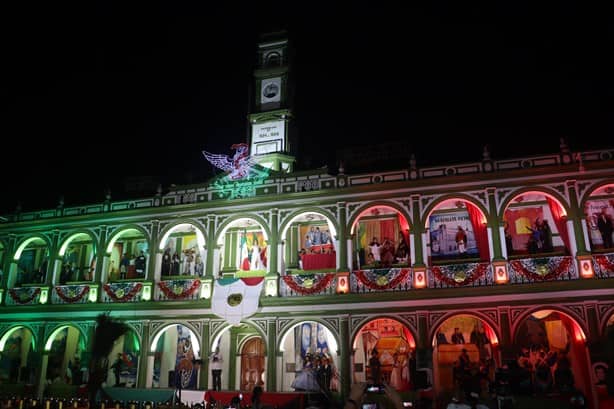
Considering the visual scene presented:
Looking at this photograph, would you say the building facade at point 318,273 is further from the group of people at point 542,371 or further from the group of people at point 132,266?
the group of people at point 542,371

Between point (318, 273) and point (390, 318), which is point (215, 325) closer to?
point (318, 273)

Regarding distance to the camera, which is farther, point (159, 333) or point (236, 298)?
point (159, 333)

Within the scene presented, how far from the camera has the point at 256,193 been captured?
79.4ft

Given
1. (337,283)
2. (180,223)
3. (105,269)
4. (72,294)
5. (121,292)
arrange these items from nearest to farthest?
(337,283)
(121,292)
(180,223)
(72,294)
(105,269)

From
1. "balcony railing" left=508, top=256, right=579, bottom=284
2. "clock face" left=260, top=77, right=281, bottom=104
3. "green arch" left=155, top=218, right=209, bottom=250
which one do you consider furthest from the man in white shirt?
"clock face" left=260, top=77, right=281, bottom=104

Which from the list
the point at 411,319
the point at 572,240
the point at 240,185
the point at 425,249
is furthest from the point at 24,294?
the point at 572,240

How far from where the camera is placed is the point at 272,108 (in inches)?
1072

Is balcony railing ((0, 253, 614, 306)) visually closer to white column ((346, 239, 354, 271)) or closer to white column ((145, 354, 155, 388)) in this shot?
white column ((346, 239, 354, 271))

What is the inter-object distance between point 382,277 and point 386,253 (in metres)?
1.76

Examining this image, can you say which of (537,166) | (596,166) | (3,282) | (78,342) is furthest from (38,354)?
(596,166)

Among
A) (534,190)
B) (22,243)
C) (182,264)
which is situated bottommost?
(182,264)

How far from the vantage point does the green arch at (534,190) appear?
20.6m

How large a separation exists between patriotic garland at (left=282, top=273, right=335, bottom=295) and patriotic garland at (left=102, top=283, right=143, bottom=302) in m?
7.05

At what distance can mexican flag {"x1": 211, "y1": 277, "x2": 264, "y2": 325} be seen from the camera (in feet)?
73.4
